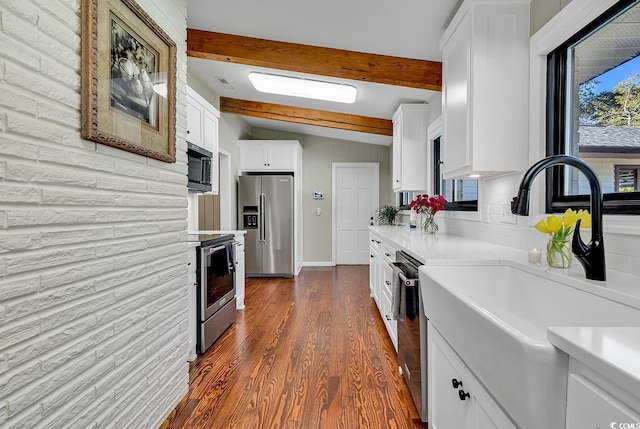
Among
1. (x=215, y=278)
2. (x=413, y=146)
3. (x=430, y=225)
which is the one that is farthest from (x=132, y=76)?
(x=413, y=146)

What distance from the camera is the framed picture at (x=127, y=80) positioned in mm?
1252

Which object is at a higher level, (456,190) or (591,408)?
(456,190)

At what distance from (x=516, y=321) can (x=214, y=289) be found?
7.27 feet

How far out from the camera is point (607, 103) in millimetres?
1409

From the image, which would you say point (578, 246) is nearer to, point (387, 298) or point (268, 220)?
point (387, 298)

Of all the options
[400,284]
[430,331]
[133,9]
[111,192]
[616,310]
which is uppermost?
[133,9]

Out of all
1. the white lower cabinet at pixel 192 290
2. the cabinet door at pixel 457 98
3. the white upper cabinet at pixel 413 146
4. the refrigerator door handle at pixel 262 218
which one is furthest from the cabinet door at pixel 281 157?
the cabinet door at pixel 457 98

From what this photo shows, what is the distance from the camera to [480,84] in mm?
1864

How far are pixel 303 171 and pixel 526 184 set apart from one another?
5.27 m

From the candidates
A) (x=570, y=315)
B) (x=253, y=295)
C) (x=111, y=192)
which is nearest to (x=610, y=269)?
(x=570, y=315)

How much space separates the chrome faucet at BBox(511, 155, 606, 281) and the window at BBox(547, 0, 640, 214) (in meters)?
0.24

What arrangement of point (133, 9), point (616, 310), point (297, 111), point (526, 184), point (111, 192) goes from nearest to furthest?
1. point (616, 310)
2. point (526, 184)
3. point (111, 192)
4. point (133, 9)
5. point (297, 111)

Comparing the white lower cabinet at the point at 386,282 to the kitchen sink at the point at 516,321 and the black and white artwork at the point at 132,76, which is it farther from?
the black and white artwork at the point at 132,76

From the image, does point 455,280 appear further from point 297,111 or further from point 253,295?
point 297,111
